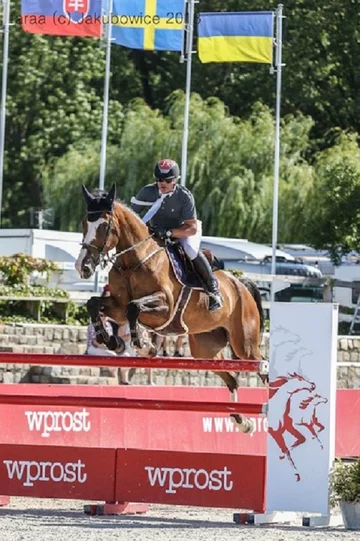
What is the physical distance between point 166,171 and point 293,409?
272 centimetres

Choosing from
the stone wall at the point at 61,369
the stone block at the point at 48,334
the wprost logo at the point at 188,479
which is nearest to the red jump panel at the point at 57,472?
the wprost logo at the point at 188,479

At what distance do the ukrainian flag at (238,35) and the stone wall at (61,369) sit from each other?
6444 millimetres

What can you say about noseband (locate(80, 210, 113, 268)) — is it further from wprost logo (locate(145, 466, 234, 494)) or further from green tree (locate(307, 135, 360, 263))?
green tree (locate(307, 135, 360, 263))

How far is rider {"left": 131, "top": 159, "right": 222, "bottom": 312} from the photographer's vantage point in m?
11.4


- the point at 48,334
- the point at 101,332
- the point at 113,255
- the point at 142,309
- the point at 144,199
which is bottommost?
the point at 48,334

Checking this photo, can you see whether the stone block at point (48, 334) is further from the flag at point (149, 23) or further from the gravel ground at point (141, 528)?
the gravel ground at point (141, 528)

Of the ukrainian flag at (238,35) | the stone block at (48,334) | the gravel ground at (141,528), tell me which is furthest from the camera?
the ukrainian flag at (238,35)

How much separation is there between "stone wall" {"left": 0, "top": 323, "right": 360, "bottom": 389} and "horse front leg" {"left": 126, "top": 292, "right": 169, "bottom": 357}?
7.16 m

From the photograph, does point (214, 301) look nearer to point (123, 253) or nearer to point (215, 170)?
point (123, 253)

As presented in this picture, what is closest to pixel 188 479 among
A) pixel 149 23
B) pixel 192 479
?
pixel 192 479

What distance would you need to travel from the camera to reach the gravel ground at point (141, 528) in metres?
8.56

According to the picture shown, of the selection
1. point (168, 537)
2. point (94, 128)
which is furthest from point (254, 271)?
point (168, 537)

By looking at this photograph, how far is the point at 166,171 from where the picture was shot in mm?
11344

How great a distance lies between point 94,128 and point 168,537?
34.6 metres
